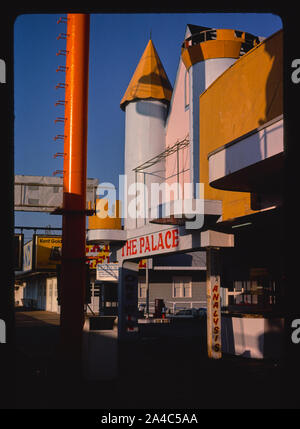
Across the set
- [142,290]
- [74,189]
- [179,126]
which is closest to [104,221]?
[179,126]

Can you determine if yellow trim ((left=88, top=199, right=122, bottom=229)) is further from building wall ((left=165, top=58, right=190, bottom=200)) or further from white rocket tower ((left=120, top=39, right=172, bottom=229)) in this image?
building wall ((left=165, top=58, right=190, bottom=200))

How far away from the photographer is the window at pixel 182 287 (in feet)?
142

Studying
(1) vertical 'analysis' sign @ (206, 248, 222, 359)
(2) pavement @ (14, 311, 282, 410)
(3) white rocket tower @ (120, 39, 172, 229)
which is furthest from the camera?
(3) white rocket tower @ (120, 39, 172, 229)

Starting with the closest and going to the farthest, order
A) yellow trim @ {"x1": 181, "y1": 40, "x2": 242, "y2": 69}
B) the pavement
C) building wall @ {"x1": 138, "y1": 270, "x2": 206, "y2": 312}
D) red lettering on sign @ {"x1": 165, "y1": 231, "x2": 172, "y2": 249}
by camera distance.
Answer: the pavement → red lettering on sign @ {"x1": 165, "y1": 231, "x2": 172, "y2": 249} → yellow trim @ {"x1": 181, "y1": 40, "x2": 242, "y2": 69} → building wall @ {"x1": 138, "y1": 270, "x2": 206, "y2": 312}

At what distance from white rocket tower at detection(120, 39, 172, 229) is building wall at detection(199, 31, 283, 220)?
1011 cm

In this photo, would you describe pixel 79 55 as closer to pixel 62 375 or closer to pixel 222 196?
pixel 222 196

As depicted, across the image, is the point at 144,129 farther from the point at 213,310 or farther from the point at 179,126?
the point at 213,310

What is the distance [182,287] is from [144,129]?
19273 mm

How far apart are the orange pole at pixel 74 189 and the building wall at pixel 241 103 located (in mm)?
4064

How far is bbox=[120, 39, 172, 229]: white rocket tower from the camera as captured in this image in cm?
2739

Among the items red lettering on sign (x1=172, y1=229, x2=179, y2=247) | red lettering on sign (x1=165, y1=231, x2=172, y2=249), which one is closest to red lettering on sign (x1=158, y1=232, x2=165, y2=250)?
red lettering on sign (x1=165, y1=231, x2=172, y2=249)

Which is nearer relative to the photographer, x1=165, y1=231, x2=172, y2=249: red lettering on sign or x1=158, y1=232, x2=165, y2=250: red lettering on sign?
x1=165, y1=231, x2=172, y2=249: red lettering on sign
